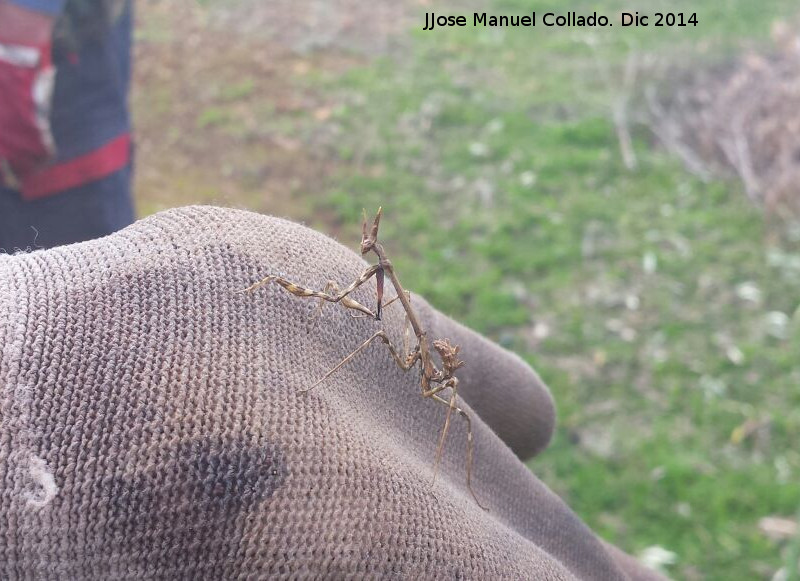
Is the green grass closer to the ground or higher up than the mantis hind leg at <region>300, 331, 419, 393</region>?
closer to the ground

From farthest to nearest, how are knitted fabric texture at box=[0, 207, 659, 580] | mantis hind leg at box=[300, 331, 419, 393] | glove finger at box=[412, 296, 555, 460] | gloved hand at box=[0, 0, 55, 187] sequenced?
gloved hand at box=[0, 0, 55, 187]
glove finger at box=[412, 296, 555, 460]
mantis hind leg at box=[300, 331, 419, 393]
knitted fabric texture at box=[0, 207, 659, 580]

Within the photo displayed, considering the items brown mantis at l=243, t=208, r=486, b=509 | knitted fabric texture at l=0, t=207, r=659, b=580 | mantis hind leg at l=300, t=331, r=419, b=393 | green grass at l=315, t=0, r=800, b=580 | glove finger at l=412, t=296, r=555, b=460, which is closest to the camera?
knitted fabric texture at l=0, t=207, r=659, b=580

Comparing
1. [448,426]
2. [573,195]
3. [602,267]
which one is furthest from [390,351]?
[573,195]

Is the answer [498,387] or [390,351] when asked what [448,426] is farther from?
[498,387]

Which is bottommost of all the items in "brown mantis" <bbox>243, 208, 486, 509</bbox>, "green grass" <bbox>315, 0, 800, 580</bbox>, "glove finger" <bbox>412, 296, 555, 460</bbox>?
"green grass" <bbox>315, 0, 800, 580</bbox>

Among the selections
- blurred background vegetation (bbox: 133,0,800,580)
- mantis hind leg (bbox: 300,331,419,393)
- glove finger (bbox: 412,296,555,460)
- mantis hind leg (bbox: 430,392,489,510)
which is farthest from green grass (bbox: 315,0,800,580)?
mantis hind leg (bbox: 300,331,419,393)

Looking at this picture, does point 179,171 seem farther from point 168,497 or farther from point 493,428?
point 168,497

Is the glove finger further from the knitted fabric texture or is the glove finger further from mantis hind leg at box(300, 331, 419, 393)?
the knitted fabric texture
